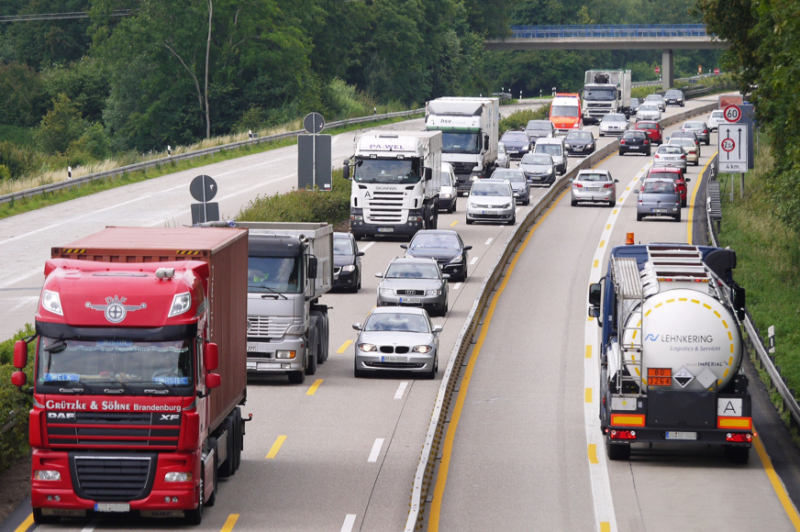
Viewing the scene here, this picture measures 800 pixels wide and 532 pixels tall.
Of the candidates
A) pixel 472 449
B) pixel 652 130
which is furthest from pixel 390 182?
pixel 652 130

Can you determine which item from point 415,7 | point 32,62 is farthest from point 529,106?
point 32,62

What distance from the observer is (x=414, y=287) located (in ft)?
103

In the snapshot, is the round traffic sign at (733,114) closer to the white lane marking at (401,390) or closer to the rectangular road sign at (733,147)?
the rectangular road sign at (733,147)

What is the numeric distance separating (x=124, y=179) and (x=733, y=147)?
2888cm

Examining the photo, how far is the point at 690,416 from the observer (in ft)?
59.4

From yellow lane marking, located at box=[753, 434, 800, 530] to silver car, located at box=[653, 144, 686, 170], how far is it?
40.7 metres

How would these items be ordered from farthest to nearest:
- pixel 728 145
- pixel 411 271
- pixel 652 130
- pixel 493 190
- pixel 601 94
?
1. pixel 601 94
2. pixel 652 130
3. pixel 493 190
4. pixel 728 145
5. pixel 411 271

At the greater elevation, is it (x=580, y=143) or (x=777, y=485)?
(x=580, y=143)

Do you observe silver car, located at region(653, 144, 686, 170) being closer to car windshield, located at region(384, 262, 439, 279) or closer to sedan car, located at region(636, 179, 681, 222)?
sedan car, located at region(636, 179, 681, 222)

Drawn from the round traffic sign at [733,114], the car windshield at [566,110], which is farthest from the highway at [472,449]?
the car windshield at [566,110]

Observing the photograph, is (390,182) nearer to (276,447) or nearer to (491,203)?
(491,203)

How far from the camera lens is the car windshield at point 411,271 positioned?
31723 millimetres

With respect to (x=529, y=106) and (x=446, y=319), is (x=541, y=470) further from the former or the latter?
(x=529, y=106)

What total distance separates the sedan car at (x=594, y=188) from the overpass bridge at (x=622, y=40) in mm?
70287
